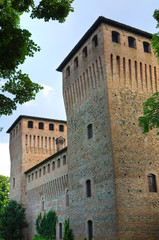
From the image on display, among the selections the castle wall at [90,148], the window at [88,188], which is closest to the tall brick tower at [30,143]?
the castle wall at [90,148]

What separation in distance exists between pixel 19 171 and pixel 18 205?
4928 mm

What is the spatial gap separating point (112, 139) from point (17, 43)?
1063 centimetres

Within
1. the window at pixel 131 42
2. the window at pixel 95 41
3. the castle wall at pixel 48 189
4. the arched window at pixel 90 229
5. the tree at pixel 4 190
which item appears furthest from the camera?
the tree at pixel 4 190

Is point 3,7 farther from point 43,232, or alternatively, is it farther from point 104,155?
point 43,232

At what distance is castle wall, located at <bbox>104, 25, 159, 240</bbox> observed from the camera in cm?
1617

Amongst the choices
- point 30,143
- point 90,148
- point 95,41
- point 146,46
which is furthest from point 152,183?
point 30,143

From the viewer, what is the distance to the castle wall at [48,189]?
2470cm

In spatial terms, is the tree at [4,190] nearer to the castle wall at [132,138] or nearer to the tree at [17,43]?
the castle wall at [132,138]

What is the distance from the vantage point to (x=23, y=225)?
31.9 metres

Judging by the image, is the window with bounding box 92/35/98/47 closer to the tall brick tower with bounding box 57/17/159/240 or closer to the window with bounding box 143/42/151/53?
the tall brick tower with bounding box 57/17/159/240

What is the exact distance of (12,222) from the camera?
3130 cm

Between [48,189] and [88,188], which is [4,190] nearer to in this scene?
[48,189]

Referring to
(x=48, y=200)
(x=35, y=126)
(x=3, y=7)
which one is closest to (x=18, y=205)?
(x=48, y=200)

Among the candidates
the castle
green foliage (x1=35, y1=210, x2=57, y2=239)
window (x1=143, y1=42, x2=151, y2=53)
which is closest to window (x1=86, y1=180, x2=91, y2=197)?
the castle
